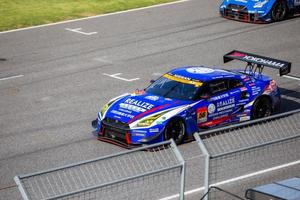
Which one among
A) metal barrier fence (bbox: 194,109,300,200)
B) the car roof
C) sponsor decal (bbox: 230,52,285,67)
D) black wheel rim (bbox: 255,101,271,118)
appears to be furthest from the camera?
black wheel rim (bbox: 255,101,271,118)

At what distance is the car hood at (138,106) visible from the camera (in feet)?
48.7

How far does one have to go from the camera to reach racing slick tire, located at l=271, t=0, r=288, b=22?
25.6 metres

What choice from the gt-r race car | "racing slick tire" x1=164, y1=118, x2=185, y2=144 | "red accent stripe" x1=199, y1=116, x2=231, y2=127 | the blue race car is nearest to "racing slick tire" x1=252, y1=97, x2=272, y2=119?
the gt-r race car

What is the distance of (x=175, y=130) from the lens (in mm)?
15055

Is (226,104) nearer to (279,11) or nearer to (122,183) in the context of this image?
(122,183)

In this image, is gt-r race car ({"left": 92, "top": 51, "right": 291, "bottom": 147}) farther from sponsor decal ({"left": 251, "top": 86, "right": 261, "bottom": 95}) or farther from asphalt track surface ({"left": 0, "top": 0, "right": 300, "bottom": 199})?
asphalt track surface ({"left": 0, "top": 0, "right": 300, "bottom": 199})

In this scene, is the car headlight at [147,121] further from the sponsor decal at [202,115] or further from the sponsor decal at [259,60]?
the sponsor decal at [259,60]

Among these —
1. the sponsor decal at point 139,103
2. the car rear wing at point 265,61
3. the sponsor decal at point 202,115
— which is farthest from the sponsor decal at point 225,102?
the sponsor decal at point 139,103

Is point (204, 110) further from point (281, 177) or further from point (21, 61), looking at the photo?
point (21, 61)

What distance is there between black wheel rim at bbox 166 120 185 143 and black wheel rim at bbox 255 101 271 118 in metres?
2.27

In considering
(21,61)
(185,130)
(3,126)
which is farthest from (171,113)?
(21,61)

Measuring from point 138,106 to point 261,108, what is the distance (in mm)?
3128

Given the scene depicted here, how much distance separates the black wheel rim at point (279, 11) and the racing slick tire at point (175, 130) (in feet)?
38.1

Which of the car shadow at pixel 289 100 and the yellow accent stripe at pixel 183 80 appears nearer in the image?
the yellow accent stripe at pixel 183 80
